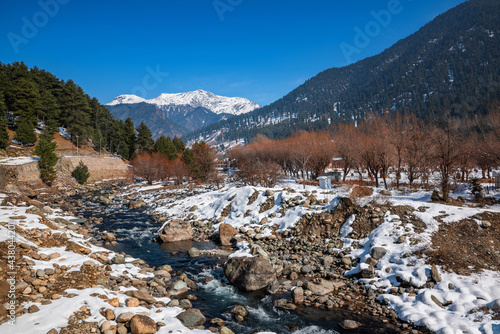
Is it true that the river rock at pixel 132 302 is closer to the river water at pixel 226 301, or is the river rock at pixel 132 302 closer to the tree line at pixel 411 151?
the river water at pixel 226 301

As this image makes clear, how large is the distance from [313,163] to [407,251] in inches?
1188

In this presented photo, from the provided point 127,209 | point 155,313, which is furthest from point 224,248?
point 127,209

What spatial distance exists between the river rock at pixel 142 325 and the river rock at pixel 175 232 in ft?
32.2

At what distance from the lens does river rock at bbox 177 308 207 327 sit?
711 cm

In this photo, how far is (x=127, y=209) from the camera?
26.0 meters

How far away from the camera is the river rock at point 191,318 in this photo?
7113mm

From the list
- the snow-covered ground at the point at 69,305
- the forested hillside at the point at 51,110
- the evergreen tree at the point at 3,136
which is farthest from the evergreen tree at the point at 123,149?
the snow-covered ground at the point at 69,305

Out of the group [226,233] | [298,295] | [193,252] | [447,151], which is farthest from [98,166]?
[447,151]

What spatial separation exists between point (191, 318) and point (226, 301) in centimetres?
202

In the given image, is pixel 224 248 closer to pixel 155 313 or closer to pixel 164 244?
pixel 164 244

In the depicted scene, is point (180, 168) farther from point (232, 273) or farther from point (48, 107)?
point (232, 273)

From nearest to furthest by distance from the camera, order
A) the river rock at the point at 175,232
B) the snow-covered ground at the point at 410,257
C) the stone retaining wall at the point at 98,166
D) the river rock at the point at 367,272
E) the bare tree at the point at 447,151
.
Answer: the snow-covered ground at the point at 410,257, the river rock at the point at 367,272, the bare tree at the point at 447,151, the river rock at the point at 175,232, the stone retaining wall at the point at 98,166

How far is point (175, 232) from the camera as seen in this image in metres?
16.3

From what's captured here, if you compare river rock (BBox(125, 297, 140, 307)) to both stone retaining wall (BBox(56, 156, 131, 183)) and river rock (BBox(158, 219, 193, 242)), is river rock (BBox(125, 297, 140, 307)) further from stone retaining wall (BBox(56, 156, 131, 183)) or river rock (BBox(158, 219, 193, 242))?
stone retaining wall (BBox(56, 156, 131, 183))
